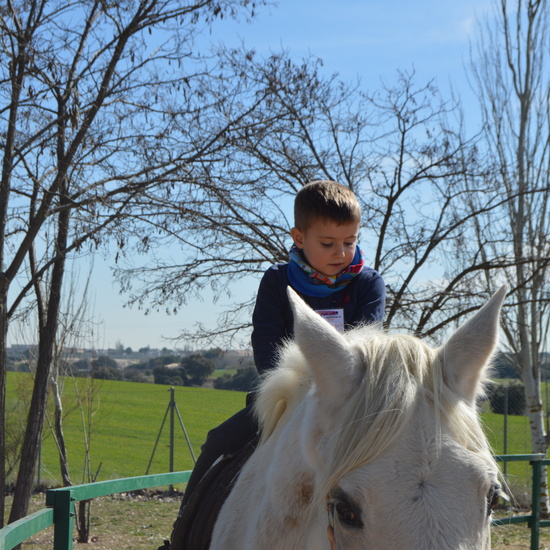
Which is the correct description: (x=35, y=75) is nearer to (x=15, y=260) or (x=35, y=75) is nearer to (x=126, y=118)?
(x=126, y=118)

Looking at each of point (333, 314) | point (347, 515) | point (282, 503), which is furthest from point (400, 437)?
point (333, 314)

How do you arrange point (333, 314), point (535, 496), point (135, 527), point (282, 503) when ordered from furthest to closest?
1. point (135, 527)
2. point (535, 496)
3. point (333, 314)
4. point (282, 503)

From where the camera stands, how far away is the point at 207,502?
2.24 m

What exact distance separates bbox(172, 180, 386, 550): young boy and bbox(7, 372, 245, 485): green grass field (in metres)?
9.90

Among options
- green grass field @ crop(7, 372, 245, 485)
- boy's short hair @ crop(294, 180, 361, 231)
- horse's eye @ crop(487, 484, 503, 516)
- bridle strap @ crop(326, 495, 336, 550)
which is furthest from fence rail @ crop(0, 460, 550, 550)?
green grass field @ crop(7, 372, 245, 485)

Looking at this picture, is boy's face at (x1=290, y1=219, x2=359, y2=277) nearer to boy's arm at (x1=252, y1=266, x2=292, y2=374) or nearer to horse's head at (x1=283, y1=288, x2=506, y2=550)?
boy's arm at (x1=252, y1=266, x2=292, y2=374)

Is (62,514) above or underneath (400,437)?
underneath

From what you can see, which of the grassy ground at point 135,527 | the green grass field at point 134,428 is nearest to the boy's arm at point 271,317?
the grassy ground at point 135,527

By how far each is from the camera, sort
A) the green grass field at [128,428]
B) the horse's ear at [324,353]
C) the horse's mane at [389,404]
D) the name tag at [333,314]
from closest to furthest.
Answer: the horse's mane at [389,404] < the horse's ear at [324,353] < the name tag at [333,314] < the green grass field at [128,428]

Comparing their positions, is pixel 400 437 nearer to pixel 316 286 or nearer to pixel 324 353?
pixel 324 353

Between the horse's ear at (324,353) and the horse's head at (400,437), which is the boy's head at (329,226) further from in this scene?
the horse's ear at (324,353)

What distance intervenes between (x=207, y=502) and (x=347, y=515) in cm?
87

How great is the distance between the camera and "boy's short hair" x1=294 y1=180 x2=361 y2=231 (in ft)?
8.08

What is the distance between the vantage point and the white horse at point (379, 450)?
1.44 m
